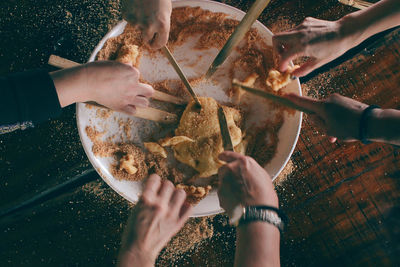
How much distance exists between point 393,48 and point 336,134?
16.9 inches

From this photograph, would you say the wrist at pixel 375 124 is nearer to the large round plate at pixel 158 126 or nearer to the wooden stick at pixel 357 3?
the large round plate at pixel 158 126

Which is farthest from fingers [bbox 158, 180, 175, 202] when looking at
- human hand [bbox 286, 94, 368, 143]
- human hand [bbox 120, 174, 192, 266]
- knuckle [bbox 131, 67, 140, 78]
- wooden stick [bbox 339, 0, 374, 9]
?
wooden stick [bbox 339, 0, 374, 9]

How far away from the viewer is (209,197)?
906 mm

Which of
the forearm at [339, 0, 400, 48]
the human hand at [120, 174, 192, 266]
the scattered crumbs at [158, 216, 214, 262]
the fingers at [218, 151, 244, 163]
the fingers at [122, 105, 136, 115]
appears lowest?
the scattered crumbs at [158, 216, 214, 262]

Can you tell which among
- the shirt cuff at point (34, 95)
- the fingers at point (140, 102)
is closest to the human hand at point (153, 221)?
the fingers at point (140, 102)

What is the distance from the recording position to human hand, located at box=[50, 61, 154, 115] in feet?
2.66

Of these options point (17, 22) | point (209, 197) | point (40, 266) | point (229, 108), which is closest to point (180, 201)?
point (209, 197)

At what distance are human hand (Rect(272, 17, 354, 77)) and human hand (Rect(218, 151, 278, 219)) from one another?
30 centimetres

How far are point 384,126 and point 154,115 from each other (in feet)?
2.01

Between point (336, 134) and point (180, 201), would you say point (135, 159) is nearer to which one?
point (180, 201)

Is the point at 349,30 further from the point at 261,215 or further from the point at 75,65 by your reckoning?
the point at 75,65

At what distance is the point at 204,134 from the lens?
2.92 feet

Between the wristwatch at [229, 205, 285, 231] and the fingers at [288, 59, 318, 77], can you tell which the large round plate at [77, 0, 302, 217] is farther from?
the wristwatch at [229, 205, 285, 231]

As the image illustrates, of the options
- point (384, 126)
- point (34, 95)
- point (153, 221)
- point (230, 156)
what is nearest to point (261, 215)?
point (230, 156)
